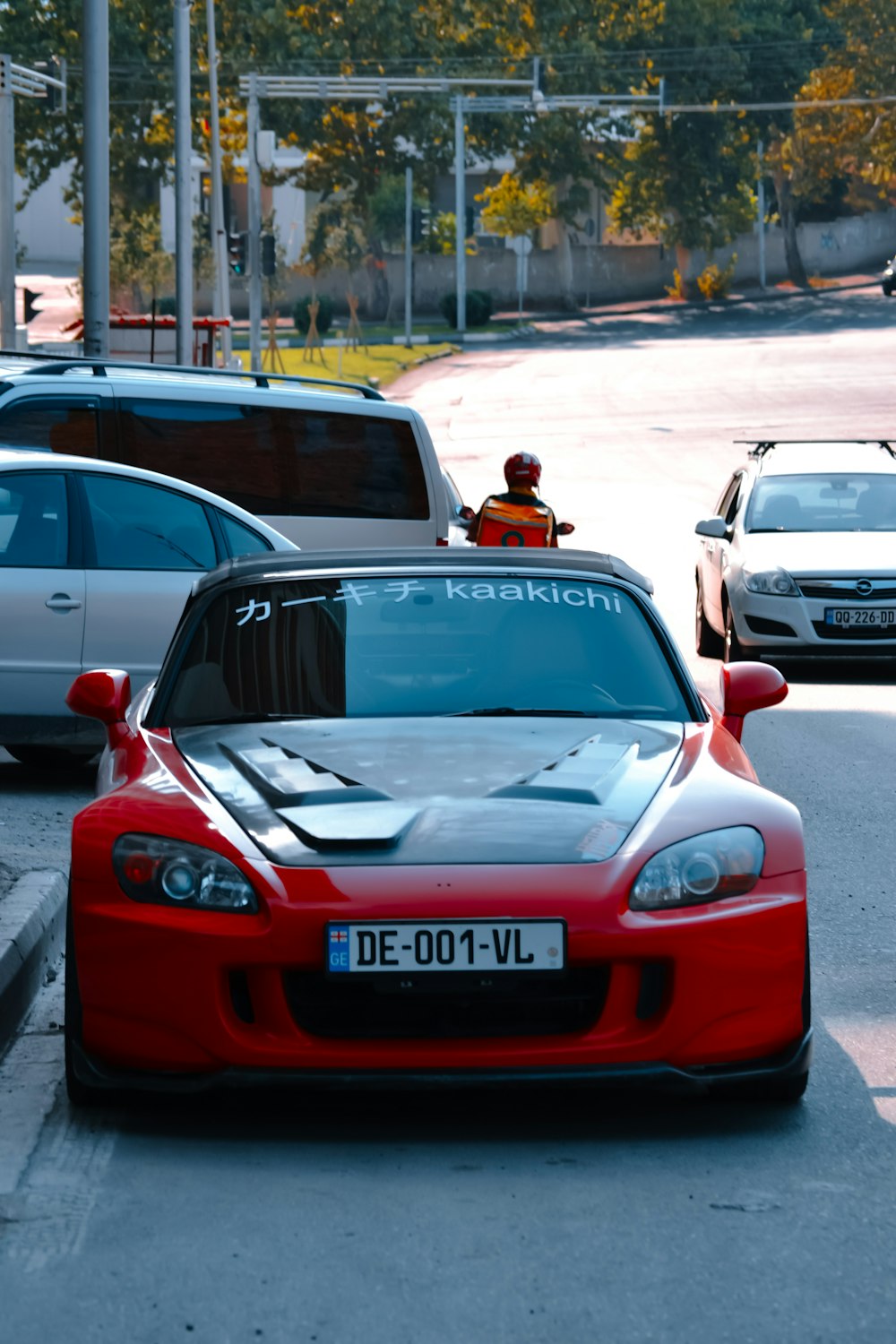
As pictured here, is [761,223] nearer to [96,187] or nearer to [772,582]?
[96,187]

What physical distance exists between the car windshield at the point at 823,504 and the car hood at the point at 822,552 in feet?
0.69

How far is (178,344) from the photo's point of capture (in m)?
31.8

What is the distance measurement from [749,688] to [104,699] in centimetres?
175

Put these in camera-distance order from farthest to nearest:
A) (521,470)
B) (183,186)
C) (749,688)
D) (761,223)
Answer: (761,223) → (183,186) → (521,470) → (749,688)

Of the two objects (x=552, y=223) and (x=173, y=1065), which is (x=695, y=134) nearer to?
(x=552, y=223)

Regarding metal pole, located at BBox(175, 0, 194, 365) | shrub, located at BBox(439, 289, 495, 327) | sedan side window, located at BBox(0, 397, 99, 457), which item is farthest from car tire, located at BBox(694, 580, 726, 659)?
shrub, located at BBox(439, 289, 495, 327)

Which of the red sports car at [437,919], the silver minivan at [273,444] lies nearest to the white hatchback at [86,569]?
the silver minivan at [273,444]

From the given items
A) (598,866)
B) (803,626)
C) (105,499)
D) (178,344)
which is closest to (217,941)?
(598,866)

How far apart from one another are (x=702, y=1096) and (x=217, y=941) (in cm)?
128

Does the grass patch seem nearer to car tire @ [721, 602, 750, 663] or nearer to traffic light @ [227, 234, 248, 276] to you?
Result: traffic light @ [227, 234, 248, 276]

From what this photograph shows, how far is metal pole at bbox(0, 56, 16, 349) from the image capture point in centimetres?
3244

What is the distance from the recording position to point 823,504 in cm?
1625

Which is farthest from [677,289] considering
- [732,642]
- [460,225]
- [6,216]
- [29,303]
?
[732,642]

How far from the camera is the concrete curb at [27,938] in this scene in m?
6.10
